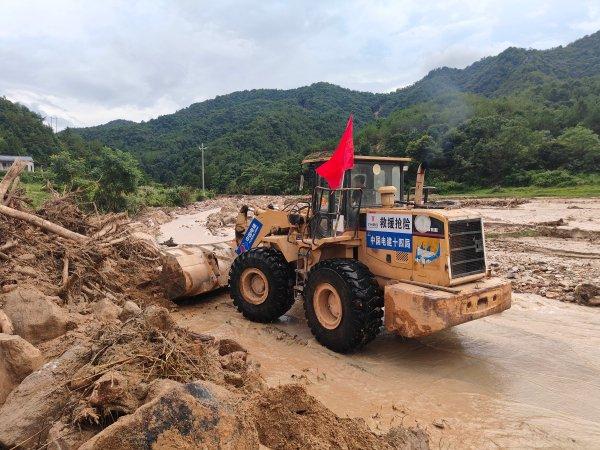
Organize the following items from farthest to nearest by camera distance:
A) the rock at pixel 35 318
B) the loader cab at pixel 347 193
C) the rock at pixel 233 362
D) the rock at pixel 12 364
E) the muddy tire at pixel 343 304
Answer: the loader cab at pixel 347 193
the muddy tire at pixel 343 304
the rock at pixel 35 318
the rock at pixel 233 362
the rock at pixel 12 364

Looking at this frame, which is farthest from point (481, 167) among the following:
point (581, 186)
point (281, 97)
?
point (281, 97)

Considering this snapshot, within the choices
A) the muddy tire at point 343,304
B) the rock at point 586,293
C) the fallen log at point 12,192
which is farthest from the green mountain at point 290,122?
the muddy tire at point 343,304

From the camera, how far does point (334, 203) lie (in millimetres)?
6340

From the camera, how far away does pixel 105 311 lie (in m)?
5.84

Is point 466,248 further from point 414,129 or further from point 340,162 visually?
point 414,129

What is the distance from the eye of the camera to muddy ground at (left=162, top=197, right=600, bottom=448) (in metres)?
4.39

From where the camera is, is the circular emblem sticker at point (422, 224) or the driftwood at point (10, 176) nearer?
the circular emblem sticker at point (422, 224)

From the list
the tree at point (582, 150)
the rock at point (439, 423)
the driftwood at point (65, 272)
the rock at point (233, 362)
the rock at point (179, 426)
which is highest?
the tree at point (582, 150)

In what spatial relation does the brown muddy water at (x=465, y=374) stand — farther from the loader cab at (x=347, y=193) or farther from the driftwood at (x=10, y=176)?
the driftwood at (x=10, y=176)

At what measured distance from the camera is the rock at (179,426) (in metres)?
2.63

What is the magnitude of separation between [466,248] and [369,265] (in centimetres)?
126

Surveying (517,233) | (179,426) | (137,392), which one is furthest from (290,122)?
(179,426)

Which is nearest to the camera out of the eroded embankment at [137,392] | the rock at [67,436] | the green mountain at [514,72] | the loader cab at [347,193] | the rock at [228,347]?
the eroded embankment at [137,392]

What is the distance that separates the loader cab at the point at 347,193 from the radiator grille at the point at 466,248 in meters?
1.31
